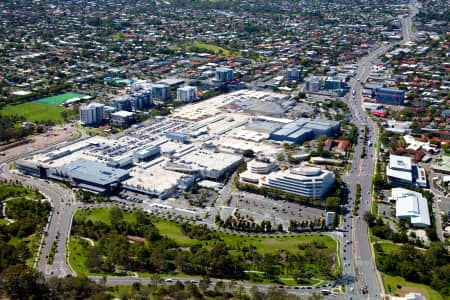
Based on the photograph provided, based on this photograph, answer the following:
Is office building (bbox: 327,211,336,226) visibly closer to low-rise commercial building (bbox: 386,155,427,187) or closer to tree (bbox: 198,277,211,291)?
low-rise commercial building (bbox: 386,155,427,187)

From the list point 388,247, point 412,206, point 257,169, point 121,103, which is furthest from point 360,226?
point 121,103

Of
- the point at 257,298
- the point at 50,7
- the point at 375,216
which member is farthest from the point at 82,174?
the point at 50,7

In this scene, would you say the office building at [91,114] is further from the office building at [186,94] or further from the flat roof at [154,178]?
the flat roof at [154,178]

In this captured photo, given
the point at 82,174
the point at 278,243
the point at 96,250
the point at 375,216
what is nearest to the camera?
the point at 96,250

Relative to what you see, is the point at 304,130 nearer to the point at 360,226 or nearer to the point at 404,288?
the point at 360,226

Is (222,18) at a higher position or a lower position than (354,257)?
higher

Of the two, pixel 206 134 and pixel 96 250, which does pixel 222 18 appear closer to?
pixel 206 134

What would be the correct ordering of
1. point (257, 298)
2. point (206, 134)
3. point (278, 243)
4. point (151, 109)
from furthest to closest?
point (151, 109), point (206, 134), point (278, 243), point (257, 298)
